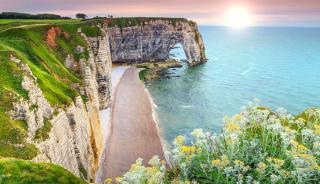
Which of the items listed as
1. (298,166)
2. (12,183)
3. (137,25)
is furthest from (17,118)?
(137,25)

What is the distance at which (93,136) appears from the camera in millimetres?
38562

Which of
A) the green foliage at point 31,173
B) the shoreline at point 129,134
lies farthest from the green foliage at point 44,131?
the shoreline at point 129,134

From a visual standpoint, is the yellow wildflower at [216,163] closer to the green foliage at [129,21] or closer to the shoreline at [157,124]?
the shoreline at [157,124]

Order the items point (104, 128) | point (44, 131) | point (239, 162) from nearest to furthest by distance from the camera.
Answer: point (239, 162) < point (44, 131) < point (104, 128)

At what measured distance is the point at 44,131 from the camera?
23203 mm

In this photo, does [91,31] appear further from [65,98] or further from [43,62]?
[65,98]

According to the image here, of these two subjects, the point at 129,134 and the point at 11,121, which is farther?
the point at 129,134

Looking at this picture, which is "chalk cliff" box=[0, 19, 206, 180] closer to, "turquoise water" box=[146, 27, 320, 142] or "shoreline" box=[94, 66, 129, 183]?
"shoreline" box=[94, 66, 129, 183]

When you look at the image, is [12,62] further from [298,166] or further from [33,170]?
[298,166]

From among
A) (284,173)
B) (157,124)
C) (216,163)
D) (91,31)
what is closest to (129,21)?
(91,31)

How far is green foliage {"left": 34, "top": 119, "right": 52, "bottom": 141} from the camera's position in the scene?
2219cm

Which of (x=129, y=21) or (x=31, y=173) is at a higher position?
(x=129, y=21)

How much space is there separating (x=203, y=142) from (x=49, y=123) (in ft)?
53.5

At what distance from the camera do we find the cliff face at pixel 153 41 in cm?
11088
